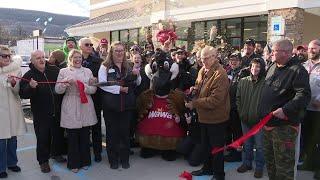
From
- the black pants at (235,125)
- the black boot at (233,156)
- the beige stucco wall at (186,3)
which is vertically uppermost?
the beige stucco wall at (186,3)

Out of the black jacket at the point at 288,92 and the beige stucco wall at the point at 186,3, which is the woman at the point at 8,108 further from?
the beige stucco wall at the point at 186,3

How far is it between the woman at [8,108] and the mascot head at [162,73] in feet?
6.85

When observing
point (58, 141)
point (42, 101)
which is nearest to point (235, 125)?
point (58, 141)

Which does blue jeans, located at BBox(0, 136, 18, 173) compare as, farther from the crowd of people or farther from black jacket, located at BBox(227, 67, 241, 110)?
black jacket, located at BBox(227, 67, 241, 110)

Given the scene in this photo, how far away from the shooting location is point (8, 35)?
62.7 meters

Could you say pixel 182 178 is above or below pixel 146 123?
below

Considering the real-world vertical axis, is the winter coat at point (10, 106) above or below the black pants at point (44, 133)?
above

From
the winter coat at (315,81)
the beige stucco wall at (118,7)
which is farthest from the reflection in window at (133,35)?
the winter coat at (315,81)

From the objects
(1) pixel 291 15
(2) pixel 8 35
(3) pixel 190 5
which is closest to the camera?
(1) pixel 291 15

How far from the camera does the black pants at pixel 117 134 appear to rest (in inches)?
235

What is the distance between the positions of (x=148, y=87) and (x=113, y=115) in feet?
3.43

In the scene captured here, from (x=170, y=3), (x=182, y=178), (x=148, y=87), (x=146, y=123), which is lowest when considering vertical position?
(x=182, y=178)

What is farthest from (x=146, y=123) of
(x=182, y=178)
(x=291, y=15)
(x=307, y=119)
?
(x=291, y=15)

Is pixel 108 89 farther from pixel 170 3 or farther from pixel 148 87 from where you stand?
pixel 170 3
